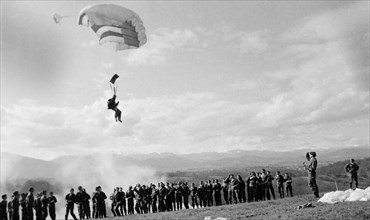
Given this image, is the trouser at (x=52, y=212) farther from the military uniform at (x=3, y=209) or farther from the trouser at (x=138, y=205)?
the trouser at (x=138, y=205)

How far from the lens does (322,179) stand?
524 feet

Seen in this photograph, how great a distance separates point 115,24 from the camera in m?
20.7

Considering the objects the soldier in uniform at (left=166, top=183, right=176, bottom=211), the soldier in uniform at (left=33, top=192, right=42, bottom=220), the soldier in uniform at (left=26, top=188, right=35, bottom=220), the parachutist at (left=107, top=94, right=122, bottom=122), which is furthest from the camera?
the soldier in uniform at (left=166, top=183, right=176, bottom=211)

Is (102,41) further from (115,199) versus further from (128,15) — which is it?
(115,199)

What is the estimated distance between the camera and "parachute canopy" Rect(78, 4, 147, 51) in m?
20.1

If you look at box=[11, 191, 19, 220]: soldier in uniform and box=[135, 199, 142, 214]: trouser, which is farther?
box=[135, 199, 142, 214]: trouser

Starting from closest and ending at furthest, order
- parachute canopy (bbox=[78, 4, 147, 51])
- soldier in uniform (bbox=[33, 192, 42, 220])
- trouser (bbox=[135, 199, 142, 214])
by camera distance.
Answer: parachute canopy (bbox=[78, 4, 147, 51]) < soldier in uniform (bbox=[33, 192, 42, 220]) < trouser (bbox=[135, 199, 142, 214])

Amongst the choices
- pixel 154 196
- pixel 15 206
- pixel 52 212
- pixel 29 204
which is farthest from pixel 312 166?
pixel 15 206

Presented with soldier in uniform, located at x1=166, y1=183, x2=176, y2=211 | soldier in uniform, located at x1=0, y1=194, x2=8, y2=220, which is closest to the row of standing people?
soldier in uniform, located at x1=0, y1=194, x2=8, y2=220

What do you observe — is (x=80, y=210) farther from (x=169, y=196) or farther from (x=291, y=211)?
(x=291, y=211)

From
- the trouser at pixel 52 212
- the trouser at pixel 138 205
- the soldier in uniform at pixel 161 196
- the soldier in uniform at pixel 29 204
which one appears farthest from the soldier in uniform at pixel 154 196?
the soldier in uniform at pixel 29 204

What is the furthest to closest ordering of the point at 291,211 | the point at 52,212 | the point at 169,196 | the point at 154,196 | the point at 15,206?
the point at 169,196 → the point at 154,196 → the point at 52,212 → the point at 15,206 → the point at 291,211

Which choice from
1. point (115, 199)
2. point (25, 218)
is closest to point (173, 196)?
point (115, 199)

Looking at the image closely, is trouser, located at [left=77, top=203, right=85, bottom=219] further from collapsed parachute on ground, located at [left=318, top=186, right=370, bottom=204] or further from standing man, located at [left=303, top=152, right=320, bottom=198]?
collapsed parachute on ground, located at [left=318, top=186, right=370, bottom=204]
